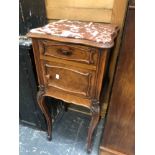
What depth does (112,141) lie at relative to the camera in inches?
47.8

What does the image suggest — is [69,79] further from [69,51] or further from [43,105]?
[43,105]

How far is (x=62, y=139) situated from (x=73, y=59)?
2.73 feet

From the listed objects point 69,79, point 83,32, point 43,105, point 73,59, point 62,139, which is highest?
point 83,32

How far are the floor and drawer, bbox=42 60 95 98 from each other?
0.58 m

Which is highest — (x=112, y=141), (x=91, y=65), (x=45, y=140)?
(x=91, y=65)

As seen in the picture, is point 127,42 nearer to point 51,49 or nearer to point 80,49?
point 80,49

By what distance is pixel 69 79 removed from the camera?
103cm

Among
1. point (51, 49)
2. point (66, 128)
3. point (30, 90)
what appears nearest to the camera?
point (51, 49)

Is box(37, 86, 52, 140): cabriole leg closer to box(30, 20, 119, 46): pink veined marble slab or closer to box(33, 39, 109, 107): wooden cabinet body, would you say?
box(33, 39, 109, 107): wooden cabinet body

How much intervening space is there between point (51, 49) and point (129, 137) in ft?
2.39

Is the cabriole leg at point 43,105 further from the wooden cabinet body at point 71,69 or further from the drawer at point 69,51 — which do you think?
the drawer at point 69,51

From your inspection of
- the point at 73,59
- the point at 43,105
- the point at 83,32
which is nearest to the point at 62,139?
the point at 43,105
